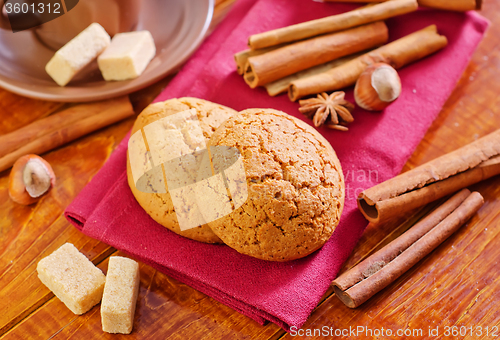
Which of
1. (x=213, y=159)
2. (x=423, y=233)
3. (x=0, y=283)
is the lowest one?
(x=0, y=283)

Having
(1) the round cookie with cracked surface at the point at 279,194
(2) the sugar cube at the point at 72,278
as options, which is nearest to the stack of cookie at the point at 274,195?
(1) the round cookie with cracked surface at the point at 279,194

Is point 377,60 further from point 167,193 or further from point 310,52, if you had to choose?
point 167,193

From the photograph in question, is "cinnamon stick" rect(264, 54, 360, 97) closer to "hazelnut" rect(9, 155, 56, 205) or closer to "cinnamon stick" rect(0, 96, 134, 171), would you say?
"cinnamon stick" rect(0, 96, 134, 171)

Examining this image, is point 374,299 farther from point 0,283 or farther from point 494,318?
point 0,283

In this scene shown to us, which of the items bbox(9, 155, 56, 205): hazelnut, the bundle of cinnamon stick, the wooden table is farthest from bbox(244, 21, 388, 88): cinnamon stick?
bbox(9, 155, 56, 205): hazelnut

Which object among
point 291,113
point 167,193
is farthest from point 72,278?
point 291,113

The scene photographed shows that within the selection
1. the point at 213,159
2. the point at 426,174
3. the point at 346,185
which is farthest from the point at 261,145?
the point at 426,174
